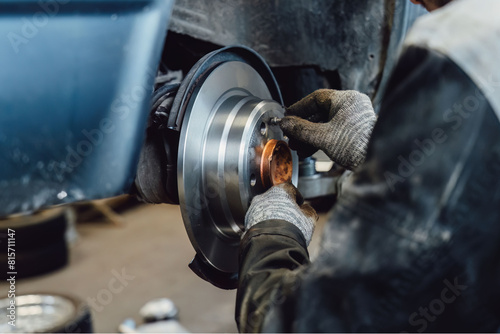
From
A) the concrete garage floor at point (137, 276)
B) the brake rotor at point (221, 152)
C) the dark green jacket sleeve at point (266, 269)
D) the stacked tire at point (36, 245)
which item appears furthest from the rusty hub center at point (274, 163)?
the stacked tire at point (36, 245)

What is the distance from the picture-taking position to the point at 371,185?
479 millimetres

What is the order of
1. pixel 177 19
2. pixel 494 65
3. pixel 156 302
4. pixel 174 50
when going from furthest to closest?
pixel 156 302 → pixel 174 50 → pixel 177 19 → pixel 494 65

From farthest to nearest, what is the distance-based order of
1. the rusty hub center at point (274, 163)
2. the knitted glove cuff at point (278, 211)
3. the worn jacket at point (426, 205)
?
the rusty hub center at point (274, 163) < the knitted glove cuff at point (278, 211) < the worn jacket at point (426, 205)

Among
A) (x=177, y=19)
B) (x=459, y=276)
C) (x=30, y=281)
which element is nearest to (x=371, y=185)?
(x=459, y=276)

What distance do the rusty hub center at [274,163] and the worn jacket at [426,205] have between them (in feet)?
1.45

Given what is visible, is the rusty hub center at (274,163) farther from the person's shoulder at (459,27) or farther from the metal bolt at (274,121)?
the person's shoulder at (459,27)

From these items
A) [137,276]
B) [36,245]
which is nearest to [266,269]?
[137,276]

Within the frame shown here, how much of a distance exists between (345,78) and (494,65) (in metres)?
0.96

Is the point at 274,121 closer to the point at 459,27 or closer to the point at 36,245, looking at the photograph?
the point at 459,27

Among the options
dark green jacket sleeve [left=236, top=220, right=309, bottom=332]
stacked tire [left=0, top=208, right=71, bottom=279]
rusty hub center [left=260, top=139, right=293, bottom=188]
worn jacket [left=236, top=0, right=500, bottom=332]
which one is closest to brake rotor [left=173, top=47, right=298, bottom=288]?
rusty hub center [left=260, top=139, right=293, bottom=188]

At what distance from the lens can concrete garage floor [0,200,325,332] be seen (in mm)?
1997

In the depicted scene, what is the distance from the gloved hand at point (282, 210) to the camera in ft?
2.80

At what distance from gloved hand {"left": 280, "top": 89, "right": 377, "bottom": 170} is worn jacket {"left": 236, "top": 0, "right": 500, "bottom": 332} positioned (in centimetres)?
40

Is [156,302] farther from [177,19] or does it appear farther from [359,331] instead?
[359,331]
